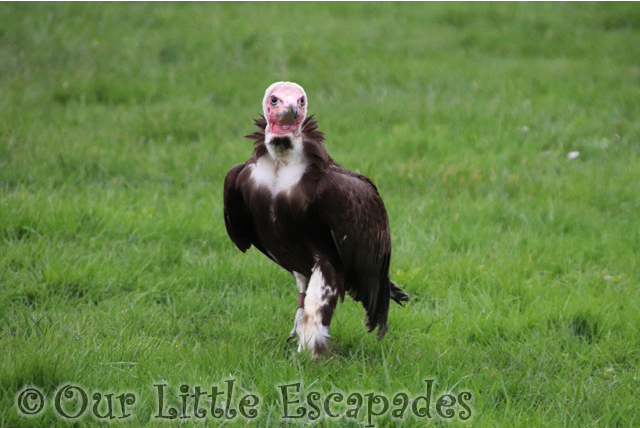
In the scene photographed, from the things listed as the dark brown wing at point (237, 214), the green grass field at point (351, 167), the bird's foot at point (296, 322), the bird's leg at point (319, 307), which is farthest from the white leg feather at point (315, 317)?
the dark brown wing at point (237, 214)

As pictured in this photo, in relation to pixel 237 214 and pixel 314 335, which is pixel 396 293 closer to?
pixel 314 335

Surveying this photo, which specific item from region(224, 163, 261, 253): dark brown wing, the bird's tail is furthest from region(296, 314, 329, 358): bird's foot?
the bird's tail

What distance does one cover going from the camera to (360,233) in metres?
4.55

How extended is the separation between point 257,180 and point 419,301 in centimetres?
189

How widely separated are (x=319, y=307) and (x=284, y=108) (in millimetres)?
1076

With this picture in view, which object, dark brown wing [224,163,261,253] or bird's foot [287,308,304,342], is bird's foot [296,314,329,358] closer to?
bird's foot [287,308,304,342]

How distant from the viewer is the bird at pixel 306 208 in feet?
14.3

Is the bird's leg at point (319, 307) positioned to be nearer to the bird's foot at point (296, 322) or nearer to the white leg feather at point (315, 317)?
the white leg feather at point (315, 317)

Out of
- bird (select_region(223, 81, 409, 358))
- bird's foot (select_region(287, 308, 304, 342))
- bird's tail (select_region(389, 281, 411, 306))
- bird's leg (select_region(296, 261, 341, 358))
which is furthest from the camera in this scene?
bird's tail (select_region(389, 281, 411, 306))

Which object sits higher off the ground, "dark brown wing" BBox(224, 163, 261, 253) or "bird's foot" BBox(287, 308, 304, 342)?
"dark brown wing" BBox(224, 163, 261, 253)

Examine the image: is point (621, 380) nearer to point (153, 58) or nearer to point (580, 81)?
point (580, 81)

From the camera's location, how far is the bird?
4359mm

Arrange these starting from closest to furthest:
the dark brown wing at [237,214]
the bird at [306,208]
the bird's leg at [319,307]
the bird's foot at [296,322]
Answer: the bird at [306,208], the bird's leg at [319,307], the dark brown wing at [237,214], the bird's foot at [296,322]

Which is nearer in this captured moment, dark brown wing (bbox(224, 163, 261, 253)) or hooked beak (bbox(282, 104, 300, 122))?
hooked beak (bbox(282, 104, 300, 122))
